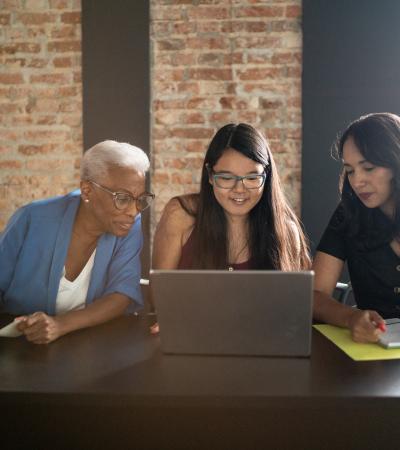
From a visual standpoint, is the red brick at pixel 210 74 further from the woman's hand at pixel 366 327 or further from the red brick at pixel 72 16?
the woman's hand at pixel 366 327

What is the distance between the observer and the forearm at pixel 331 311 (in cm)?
164

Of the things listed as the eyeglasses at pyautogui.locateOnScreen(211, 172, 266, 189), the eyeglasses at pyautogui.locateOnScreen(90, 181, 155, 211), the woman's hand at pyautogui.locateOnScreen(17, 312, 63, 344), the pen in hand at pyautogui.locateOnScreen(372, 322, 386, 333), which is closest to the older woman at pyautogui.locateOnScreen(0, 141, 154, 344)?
the eyeglasses at pyautogui.locateOnScreen(90, 181, 155, 211)

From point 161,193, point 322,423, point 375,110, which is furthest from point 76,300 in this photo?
point 375,110

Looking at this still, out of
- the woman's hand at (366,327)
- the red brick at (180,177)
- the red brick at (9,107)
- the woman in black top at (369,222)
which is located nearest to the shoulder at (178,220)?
the woman in black top at (369,222)

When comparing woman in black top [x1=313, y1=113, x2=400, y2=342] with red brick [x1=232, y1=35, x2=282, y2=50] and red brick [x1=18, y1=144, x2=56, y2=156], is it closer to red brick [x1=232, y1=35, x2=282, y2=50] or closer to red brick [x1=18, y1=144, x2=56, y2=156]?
red brick [x1=232, y1=35, x2=282, y2=50]

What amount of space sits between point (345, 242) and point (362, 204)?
158 millimetres

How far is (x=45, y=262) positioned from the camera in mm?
2021

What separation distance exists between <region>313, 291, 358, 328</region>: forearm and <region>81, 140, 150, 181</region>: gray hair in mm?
786

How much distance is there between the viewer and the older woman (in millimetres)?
1992

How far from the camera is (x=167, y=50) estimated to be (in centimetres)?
342

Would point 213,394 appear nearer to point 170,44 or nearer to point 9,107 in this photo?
point 170,44

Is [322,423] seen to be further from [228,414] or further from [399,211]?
[399,211]

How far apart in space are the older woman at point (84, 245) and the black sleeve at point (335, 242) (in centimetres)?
69

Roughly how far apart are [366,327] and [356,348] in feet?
0.27
